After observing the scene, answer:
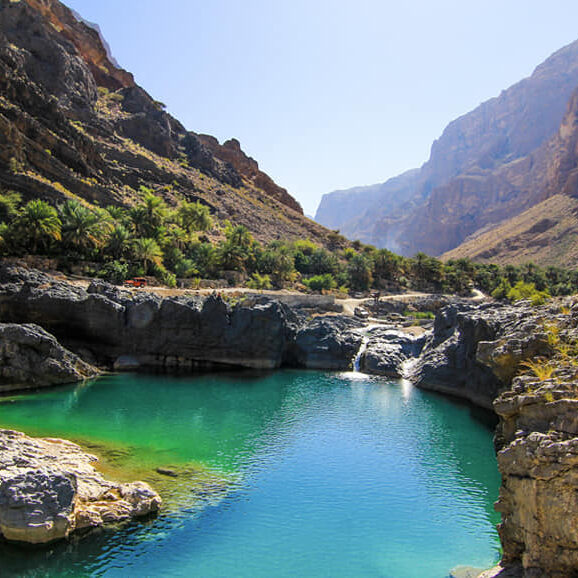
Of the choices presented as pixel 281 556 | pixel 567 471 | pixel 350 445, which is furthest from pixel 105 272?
pixel 567 471

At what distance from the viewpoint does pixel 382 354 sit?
40.1 metres

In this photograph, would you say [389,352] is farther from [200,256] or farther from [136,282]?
[200,256]

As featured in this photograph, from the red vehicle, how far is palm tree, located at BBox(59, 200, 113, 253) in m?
4.99

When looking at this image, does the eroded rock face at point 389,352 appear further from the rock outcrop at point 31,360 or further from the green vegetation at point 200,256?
the rock outcrop at point 31,360

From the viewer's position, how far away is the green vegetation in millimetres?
45344

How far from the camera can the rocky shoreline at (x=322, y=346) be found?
11.2 metres

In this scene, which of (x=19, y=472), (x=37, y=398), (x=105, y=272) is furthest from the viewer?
(x=105, y=272)

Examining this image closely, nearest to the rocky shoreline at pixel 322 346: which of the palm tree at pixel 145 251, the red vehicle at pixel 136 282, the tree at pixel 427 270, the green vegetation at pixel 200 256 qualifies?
the green vegetation at pixel 200 256

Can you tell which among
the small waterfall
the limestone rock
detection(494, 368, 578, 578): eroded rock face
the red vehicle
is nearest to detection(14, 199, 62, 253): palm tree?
the red vehicle

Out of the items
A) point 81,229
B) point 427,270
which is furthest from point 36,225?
point 427,270

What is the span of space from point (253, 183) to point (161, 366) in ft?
317

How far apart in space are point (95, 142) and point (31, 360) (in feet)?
203

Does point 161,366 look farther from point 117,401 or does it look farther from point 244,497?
point 244,497

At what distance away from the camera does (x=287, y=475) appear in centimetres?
1836
